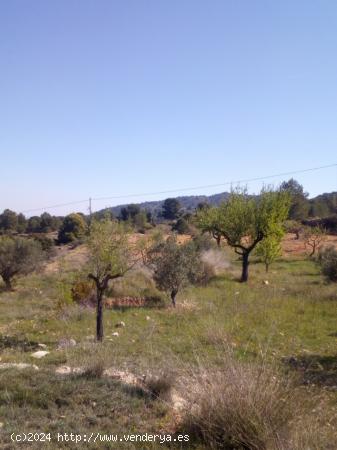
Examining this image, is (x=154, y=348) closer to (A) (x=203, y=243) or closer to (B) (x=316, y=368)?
(B) (x=316, y=368)

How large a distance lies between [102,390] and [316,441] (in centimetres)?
286

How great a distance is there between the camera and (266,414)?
15.2 feet

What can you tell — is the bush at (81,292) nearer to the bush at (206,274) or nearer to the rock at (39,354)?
the bush at (206,274)

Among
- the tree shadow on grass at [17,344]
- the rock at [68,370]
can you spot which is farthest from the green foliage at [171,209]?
the rock at [68,370]

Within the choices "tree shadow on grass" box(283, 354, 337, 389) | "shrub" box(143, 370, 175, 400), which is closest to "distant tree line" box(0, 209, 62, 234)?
"tree shadow on grass" box(283, 354, 337, 389)

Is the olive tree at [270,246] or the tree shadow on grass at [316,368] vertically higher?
the olive tree at [270,246]

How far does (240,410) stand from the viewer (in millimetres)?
4672

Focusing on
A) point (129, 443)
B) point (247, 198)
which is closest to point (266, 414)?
point (129, 443)

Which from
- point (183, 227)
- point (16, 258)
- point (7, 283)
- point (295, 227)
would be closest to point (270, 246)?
point (16, 258)

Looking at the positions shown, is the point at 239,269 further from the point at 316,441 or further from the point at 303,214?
the point at 303,214

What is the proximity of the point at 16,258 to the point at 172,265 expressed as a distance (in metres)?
9.72

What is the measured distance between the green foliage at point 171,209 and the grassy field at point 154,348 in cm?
5481

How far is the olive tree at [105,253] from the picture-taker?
1147cm

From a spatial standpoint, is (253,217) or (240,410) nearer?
(240,410)
